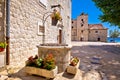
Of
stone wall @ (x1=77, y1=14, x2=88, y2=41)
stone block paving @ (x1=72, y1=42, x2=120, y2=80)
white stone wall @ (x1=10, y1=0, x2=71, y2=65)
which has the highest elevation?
stone wall @ (x1=77, y1=14, x2=88, y2=41)

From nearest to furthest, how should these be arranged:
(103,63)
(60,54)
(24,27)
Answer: (60,54), (24,27), (103,63)

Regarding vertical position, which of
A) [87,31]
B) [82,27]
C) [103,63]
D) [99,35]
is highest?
[82,27]

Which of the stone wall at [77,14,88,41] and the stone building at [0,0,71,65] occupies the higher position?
the stone wall at [77,14,88,41]

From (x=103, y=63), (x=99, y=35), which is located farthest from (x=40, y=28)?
(x=99, y=35)

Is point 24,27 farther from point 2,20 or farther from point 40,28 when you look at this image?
point 40,28

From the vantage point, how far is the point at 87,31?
122ft

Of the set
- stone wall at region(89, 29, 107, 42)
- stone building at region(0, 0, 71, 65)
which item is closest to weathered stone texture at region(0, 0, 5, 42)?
stone building at region(0, 0, 71, 65)

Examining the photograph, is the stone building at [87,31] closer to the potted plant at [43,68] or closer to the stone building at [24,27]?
the stone building at [24,27]

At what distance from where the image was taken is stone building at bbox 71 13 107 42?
1432 inches

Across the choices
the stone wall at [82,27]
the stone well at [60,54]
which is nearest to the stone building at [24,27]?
the stone well at [60,54]

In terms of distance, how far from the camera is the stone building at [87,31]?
36375mm

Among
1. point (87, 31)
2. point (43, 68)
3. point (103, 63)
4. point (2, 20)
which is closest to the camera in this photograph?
point (43, 68)

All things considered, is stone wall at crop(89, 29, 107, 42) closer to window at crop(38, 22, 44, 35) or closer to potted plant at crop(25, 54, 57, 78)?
window at crop(38, 22, 44, 35)

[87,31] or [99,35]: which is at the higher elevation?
[87,31]
